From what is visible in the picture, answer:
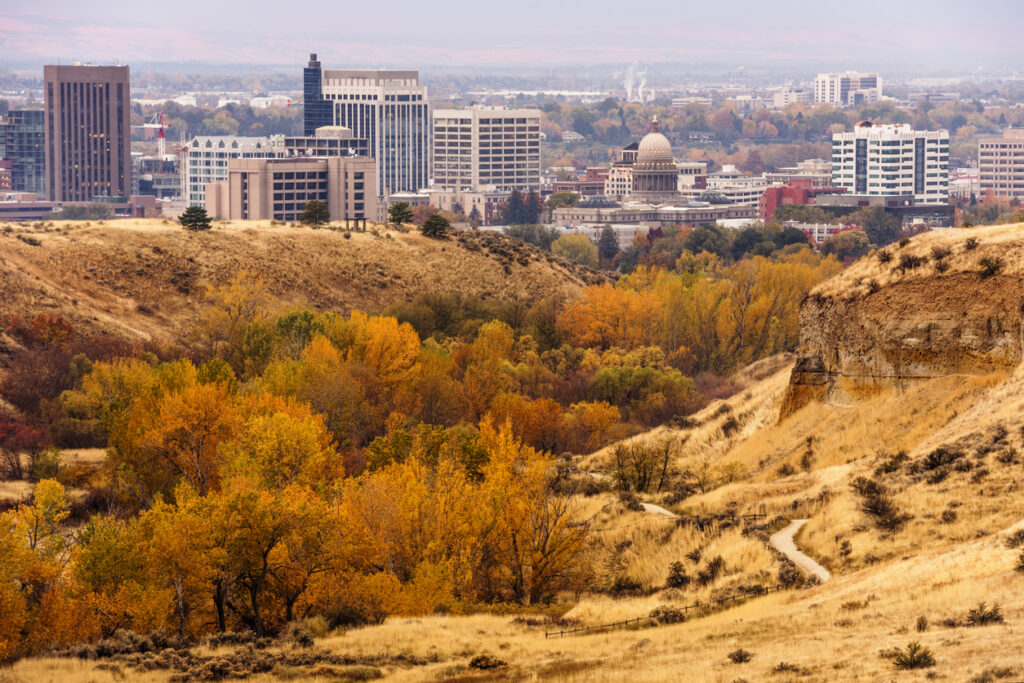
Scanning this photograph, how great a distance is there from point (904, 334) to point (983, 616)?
89.2ft

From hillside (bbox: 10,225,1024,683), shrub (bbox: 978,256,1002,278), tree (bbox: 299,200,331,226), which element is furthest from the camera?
tree (bbox: 299,200,331,226)

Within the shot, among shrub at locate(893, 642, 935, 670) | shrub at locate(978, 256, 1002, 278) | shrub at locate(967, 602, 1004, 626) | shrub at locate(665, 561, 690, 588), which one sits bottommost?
shrub at locate(665, 561, 690, 588)

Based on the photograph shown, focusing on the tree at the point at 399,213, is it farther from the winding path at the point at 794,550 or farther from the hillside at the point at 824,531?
the winding path at the point at 794,550

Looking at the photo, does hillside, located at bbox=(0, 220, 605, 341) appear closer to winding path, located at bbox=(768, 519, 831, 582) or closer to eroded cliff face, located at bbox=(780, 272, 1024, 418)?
eroded cliff face, located at bbox=(780, 272, 1024, 418)

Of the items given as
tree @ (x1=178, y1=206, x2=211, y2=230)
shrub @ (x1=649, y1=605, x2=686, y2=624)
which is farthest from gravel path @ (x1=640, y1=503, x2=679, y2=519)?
tree @ (x1=178, y1=206, x2=211, y2=230)

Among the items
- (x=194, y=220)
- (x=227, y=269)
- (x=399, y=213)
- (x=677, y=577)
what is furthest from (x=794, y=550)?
(x=399, y=213)

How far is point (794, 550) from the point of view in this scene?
46469 millimetres

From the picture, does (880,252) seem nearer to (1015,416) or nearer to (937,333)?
(937,333)

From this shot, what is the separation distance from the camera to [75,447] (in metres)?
83.6

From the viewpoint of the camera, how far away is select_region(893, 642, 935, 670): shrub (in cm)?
3153

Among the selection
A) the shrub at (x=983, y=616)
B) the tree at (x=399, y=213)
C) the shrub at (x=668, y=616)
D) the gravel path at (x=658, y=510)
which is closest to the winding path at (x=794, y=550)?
the shrub at (x=668, y=616)

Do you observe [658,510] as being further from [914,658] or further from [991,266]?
[914,658]

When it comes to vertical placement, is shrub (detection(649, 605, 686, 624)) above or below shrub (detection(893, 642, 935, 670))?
below

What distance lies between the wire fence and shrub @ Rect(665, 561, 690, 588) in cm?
337
